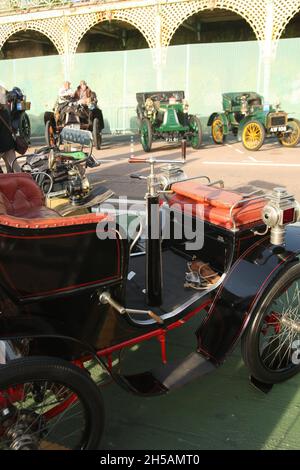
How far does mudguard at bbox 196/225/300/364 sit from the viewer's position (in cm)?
214

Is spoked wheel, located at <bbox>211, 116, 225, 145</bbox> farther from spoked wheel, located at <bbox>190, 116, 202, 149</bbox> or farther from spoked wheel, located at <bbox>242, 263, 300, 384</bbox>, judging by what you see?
spoked wheel, located at <bbox>242, 263, 300, 384</bbox>

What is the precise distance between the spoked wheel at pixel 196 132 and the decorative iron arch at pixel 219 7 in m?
5.30

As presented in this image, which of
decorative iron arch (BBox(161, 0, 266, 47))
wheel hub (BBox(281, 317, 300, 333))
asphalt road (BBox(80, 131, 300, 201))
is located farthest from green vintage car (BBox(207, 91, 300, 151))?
wheel hub (BBox(281, 317, 300, 333))

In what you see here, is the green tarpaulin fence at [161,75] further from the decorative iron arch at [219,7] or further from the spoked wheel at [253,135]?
the spoked wheel at [253,135]

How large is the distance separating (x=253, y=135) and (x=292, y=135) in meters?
1.20

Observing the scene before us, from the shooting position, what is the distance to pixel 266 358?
2.40 metres

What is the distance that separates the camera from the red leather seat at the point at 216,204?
2381mm

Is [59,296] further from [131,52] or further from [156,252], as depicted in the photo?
[131,52]

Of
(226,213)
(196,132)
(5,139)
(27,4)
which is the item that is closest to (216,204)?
(226,213)

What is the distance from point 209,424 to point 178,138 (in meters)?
9.79

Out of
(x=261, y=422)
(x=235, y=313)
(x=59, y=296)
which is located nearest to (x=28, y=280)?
(x=59, y=296)

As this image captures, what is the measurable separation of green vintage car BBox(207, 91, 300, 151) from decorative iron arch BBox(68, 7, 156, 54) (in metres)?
5.22

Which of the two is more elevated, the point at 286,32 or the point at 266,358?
the point at 286,32

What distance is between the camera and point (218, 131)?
12102 mm
